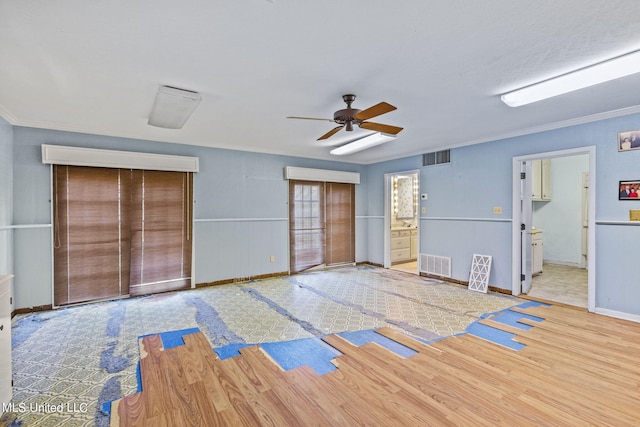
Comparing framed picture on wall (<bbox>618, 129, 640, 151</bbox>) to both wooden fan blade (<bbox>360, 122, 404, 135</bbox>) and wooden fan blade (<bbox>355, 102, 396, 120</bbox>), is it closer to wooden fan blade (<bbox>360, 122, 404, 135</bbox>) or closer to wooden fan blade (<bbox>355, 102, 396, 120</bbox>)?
wooden fan blade (<bbox>360, 122, 404, 135</bbox>)

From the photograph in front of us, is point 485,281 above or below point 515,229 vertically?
below

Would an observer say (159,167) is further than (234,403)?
Yes

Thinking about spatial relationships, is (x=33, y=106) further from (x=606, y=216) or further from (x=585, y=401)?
(x=606, y=216)

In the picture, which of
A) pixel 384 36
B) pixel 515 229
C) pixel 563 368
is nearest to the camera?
pixel 384 36

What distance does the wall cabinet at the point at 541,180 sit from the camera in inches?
243

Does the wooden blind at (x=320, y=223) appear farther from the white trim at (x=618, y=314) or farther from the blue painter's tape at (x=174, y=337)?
the white trim at (x=618, y=314)

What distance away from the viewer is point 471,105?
10.6 ft

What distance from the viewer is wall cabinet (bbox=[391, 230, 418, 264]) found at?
6.77 metres

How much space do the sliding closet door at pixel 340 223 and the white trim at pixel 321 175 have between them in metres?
0.17

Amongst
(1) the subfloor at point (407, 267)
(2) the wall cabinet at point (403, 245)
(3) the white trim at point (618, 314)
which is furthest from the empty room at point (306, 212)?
Answer: (2) the wall cabinet at point (403, 245)

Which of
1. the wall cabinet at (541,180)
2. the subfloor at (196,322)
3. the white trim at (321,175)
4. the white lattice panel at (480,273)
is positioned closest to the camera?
the subfloor at (196,322)

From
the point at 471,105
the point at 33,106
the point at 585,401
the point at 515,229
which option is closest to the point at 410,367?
the point at 585,401

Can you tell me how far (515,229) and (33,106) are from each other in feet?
20.8

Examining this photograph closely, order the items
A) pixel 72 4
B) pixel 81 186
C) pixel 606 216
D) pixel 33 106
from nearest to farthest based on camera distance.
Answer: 1. pixel 72 4
2. pixel 33 106
3. pixel 606 216
4. pixel 81 186
